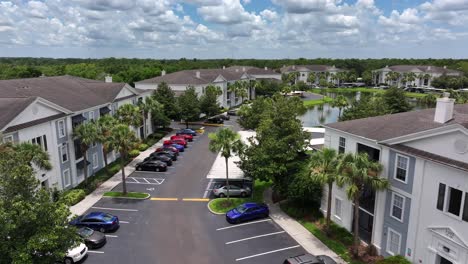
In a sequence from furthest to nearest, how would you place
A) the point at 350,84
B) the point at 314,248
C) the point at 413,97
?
the point at 350,84 → the point at 413,97 → the point at 314,248

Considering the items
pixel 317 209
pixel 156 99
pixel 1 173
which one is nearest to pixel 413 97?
pixel 156 99

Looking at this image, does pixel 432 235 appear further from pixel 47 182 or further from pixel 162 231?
pixel 47 182

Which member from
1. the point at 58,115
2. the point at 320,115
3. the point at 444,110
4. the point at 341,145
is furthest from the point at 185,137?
the point at 320,115

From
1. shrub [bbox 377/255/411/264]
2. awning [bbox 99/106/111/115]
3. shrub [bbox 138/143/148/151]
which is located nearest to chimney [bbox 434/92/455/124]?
shrub [bbox 377/255/411/264]

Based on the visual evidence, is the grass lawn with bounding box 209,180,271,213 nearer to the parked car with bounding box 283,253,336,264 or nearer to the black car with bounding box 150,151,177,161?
the parked car with bounding box 283,253,336,264

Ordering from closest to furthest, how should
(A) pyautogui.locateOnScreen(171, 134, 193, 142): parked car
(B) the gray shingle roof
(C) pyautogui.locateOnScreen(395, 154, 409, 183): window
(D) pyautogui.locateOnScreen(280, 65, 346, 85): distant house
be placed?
(C) pyautogui.locateOnScreen(395, 154, 409, 183): window → (B) the gray shingle roof → (A) pyautogui.locateOnScreen(171, 134, 193, 142): parked car → (D) pyautogui.locateOnScreen(280, 65, 346, 85): distant house

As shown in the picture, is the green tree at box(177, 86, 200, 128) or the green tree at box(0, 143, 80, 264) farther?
the green tree at box(177, 86, 200, 128)
